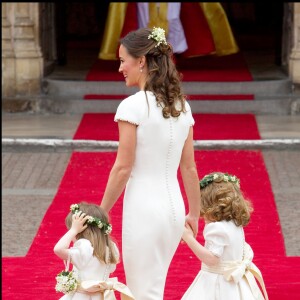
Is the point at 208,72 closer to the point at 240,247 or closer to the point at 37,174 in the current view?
the point at 37,174

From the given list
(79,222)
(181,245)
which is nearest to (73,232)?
(79,222)

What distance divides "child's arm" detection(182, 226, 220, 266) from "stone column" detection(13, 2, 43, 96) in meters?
10.4

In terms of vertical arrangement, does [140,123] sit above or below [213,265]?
above

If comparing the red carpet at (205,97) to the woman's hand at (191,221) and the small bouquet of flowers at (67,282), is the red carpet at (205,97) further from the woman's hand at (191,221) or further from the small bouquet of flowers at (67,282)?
the small bouquet of flowers at (67,282)

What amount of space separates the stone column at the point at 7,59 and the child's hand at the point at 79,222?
34.4 ft

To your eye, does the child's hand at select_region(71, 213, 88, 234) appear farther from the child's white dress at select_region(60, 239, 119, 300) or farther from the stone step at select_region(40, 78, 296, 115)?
the stone step at select_region(40, 78, 296, 115)

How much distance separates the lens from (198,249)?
6.89 metres

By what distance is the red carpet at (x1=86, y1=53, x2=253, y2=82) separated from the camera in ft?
57.0

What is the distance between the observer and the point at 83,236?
668 centimetres

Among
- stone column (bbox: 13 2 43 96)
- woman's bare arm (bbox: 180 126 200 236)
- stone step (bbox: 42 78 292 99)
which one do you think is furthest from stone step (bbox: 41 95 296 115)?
woman's bare arm (bbox: 180 126 200 236)

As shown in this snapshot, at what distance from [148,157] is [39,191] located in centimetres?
587

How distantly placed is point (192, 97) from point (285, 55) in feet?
8.68

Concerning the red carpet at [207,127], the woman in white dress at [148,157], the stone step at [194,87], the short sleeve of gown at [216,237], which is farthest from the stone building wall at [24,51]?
the woman in white dress at [148,157]

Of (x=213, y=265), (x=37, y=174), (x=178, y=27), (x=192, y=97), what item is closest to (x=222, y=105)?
(x=192, y=97)
